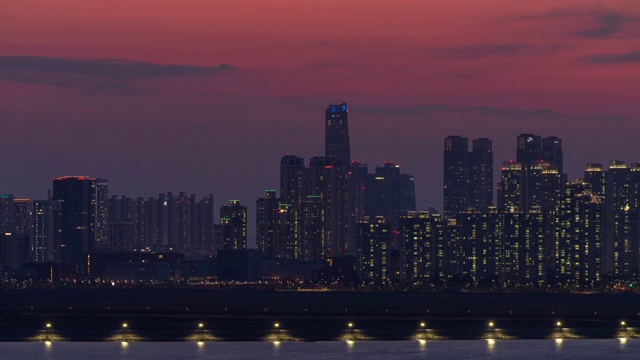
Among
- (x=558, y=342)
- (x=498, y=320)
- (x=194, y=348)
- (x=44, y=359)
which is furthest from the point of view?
(x=498, y=320)

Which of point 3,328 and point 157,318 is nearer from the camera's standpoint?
point 3,328

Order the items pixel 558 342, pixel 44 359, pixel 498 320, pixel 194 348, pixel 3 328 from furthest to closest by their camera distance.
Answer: pixel 498 320
pixel 3 328
pixel 558 342
pixel 194 348
pixel 44 359

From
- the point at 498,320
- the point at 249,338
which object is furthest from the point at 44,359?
the point at 498,320

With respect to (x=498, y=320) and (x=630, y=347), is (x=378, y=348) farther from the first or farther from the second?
(x=498, y=320)

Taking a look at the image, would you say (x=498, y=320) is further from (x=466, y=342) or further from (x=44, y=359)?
(x=44, y=359)

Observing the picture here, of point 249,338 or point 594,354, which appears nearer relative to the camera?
point 594,354

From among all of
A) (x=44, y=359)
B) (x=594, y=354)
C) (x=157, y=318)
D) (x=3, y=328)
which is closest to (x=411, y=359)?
(x=594, y=354)
